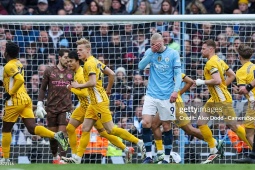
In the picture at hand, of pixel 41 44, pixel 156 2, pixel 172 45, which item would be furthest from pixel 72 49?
pixel 156 2

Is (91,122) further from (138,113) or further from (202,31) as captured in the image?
(202,31)

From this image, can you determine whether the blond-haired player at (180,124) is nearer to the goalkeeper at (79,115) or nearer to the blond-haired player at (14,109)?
the goalkeeper at (79,115)

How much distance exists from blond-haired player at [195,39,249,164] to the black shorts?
2555mm

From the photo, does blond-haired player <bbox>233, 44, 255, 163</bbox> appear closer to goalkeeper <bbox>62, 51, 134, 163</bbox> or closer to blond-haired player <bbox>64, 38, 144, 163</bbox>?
blond-haired player <bbox>64, 38, 144, 163</bbox>

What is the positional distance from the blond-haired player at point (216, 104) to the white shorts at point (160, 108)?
1002 millimetres

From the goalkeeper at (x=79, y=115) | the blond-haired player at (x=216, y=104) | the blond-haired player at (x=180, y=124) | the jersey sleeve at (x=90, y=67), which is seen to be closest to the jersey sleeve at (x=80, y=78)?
the goalkeeper at (x=79, y=115)

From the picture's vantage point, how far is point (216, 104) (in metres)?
17.7

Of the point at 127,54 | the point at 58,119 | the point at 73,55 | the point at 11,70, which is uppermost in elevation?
the point at 73,55

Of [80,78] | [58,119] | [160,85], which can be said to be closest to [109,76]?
[80,78]

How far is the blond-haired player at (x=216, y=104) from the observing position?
57.6 ft


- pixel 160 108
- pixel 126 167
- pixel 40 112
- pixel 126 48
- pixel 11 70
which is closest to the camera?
pixel 126 167

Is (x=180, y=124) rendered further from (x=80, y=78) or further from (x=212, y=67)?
(x=80, y=78)

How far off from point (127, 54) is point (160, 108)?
9.69 ft

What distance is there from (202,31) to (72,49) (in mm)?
2579
